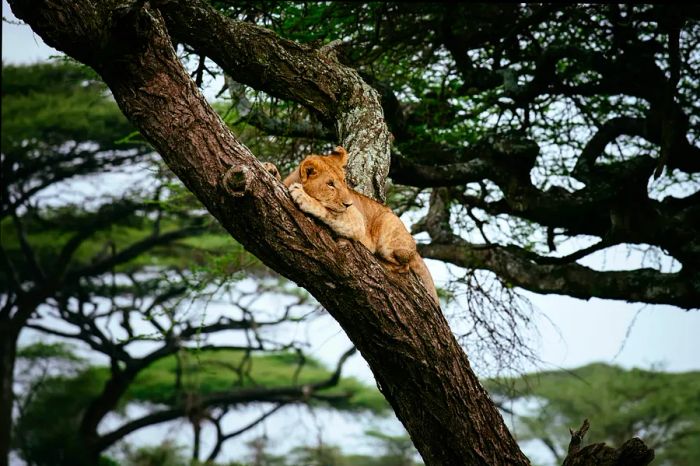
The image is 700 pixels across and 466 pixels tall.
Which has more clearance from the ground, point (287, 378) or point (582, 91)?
point (287, 378)

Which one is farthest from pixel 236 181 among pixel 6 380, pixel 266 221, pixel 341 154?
pixel 6 380

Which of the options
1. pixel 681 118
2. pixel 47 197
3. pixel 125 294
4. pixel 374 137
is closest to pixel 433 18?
pixel 681 118

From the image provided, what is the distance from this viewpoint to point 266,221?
128 inches

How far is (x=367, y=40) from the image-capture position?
7066 mm

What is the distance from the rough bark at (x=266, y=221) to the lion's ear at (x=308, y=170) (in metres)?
0.51

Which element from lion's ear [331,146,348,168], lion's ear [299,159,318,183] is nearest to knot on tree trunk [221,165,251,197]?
lion's ear [299,159,318,183]

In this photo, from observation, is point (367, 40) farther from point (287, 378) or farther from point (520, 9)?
point (287, 378)

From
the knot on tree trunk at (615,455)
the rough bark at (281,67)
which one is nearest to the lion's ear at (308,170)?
the rough bark at (281,67)

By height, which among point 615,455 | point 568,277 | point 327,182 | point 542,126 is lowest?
point 615,455

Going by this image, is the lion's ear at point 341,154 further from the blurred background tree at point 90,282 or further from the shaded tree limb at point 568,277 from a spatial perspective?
the blurred background tree at point 90,282

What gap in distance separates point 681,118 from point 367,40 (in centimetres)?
273

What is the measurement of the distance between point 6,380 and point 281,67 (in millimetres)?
14092

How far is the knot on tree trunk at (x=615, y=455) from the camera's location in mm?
3514

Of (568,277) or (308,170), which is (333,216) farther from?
(568,277)
